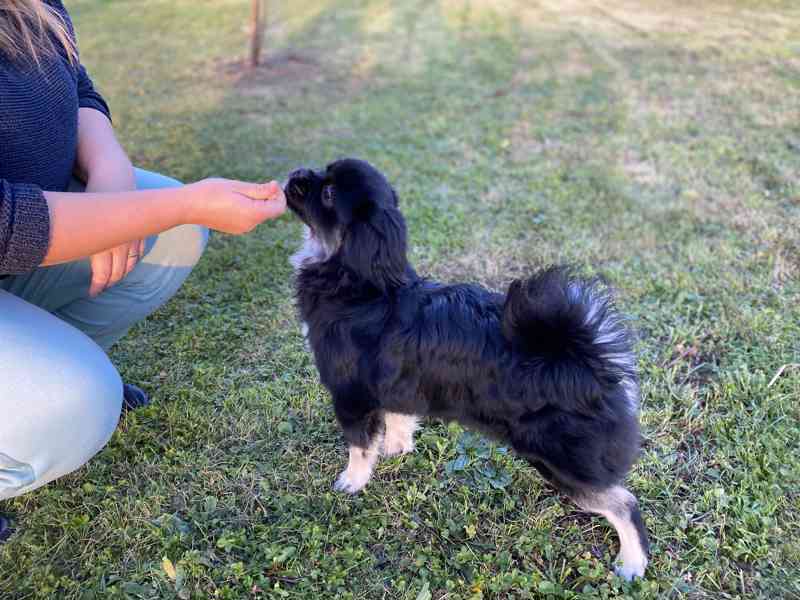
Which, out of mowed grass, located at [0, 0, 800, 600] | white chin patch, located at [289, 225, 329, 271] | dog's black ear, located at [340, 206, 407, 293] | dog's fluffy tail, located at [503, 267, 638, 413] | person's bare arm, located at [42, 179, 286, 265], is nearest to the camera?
person's bare arm, located at [42, 179, 286, 265]

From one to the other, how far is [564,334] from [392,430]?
1029 mm

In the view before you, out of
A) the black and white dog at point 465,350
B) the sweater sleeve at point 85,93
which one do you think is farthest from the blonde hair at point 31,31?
the black and white dog at point 465,350

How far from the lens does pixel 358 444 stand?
2.37m

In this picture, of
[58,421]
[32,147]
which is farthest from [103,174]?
[58,421]

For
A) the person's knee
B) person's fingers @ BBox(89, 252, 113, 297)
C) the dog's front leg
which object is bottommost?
the dog's front leg

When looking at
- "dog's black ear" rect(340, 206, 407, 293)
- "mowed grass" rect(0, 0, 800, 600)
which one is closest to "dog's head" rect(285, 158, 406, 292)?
"dog's black ear" rect(340, 206, 407, 293)

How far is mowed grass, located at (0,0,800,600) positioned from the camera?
2.15m

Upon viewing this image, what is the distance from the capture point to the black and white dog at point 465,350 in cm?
189

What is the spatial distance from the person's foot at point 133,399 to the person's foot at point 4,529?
0.65m

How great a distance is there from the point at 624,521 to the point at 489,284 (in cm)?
188

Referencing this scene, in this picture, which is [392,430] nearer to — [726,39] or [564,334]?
[564,334]

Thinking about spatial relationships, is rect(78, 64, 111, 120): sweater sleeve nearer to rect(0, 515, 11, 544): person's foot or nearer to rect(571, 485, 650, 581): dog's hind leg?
rect(0, 515, 11, 544): person's foot

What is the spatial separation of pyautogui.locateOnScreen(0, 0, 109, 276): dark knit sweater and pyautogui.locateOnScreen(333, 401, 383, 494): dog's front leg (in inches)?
48.7

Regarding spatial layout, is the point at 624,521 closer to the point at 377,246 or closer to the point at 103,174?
the point at 377,246
